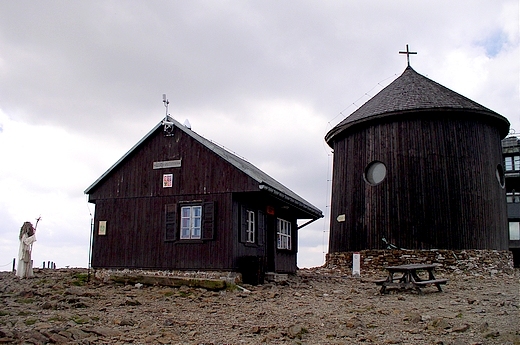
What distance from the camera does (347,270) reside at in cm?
2227

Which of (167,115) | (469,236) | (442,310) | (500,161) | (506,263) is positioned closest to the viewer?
(442,310)

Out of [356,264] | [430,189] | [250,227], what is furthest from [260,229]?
[430,189]

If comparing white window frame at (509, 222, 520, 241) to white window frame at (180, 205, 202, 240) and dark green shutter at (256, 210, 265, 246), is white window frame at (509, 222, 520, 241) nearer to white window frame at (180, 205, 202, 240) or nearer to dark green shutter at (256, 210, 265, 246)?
dark green shutter at (256, 210, 265, 246)

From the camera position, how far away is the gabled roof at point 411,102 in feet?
69.5

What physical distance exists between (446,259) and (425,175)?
342cm

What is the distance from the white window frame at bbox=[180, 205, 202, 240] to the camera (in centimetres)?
1586

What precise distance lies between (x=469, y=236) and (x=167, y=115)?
1265 centimetres

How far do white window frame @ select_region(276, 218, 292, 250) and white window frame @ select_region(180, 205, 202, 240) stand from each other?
401 cm

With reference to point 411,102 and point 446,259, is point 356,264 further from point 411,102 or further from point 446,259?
point 411,102

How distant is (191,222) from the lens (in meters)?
16.1

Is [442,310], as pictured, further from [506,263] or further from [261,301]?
[506,263]

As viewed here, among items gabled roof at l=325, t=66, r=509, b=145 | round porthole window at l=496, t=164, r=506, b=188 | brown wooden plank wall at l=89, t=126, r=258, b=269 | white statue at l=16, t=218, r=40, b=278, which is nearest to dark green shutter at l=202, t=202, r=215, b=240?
brown wooden plank wall at l=89, t=126, r=258, b=269

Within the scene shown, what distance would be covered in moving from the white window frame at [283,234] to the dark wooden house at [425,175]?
3.49 m

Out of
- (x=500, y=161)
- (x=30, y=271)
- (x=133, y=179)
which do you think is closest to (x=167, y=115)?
(x=133, y=179)
